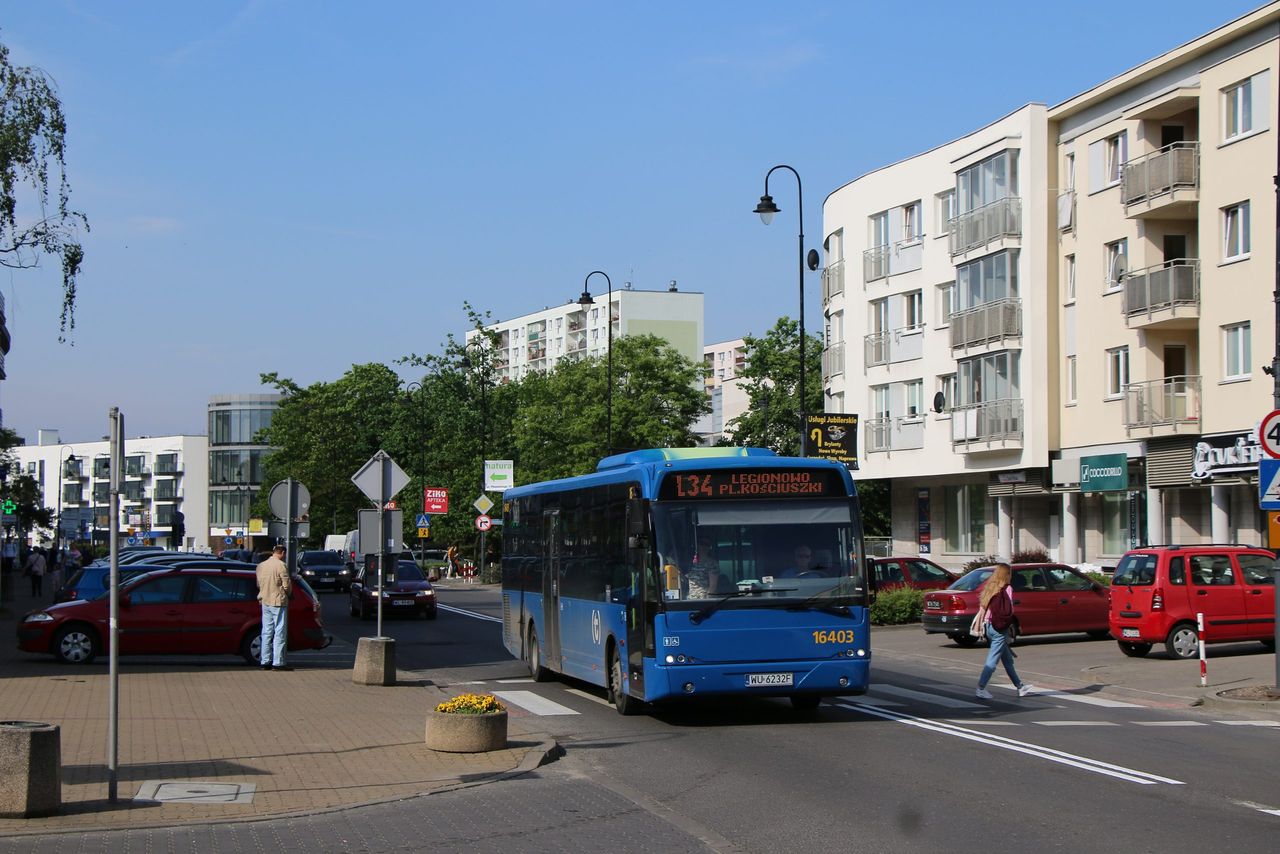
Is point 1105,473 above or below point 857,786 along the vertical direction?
above

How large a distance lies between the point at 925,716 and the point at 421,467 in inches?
2807

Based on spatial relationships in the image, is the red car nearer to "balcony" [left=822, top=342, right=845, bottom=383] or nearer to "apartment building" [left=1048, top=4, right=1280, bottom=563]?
"apartment building" [left=1048, top=4, right=1280, bottom=563]

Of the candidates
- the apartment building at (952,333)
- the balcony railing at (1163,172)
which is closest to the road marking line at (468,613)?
the apartment building at (952,333)

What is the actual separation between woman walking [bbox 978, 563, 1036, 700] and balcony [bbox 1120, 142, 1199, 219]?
21.8 metres

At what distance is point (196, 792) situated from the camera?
11.1 meters

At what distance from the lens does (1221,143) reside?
119 feet

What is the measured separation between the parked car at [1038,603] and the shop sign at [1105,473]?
1205cm

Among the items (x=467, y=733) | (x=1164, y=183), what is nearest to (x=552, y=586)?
(x=467, y=733)

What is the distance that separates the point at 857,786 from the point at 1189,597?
47.6ft

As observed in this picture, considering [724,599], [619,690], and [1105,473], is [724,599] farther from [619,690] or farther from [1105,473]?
[1105,473]

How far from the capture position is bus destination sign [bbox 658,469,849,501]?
15.6m

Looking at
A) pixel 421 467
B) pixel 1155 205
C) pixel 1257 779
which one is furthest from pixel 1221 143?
pixel 421 467

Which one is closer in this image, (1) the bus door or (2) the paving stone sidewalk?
(2) the paving stone sidewalk

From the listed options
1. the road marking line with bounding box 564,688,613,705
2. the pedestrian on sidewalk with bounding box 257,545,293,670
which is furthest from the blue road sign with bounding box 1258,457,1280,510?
the pedestrian on sidewalk with bounding box 257,545,293,670
